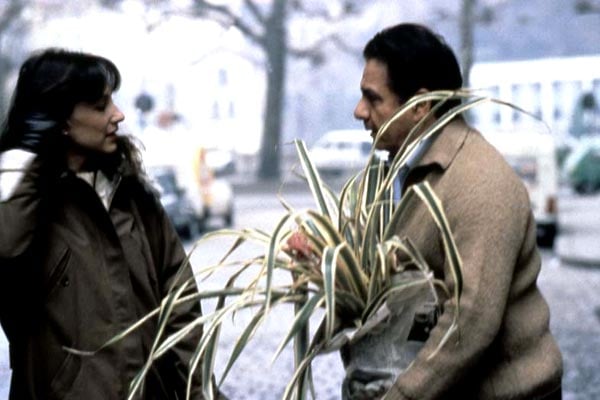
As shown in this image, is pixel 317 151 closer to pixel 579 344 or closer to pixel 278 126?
pixel 278 126

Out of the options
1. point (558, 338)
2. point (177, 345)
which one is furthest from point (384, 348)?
point (558, 338)

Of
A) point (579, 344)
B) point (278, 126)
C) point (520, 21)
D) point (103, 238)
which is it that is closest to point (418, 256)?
point (103, 238)

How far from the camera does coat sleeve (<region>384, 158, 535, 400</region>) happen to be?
3.28 m

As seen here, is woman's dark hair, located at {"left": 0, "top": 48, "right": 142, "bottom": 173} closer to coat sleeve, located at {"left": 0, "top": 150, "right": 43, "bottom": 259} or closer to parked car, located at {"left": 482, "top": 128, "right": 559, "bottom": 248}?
coat sleeve, located at {"left": 0, "top": 150, "right": 43, "bottom": 259}

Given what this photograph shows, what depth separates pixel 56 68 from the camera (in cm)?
406

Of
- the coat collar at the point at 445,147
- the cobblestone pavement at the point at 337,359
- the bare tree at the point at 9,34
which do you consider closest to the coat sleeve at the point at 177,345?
Answer: the coat collar at the point at 445,147

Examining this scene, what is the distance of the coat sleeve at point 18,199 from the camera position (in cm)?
393

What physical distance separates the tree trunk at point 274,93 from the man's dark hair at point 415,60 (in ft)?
150

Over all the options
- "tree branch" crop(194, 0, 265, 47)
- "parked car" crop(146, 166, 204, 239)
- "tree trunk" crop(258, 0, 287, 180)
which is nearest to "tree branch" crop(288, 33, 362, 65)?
"tree trunk" crop(258, 0, 287, 180)

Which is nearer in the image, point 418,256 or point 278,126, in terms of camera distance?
point 418,256

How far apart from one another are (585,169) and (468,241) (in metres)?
41.4

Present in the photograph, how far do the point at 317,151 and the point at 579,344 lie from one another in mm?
35036

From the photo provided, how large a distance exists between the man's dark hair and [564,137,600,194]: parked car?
1561 inches

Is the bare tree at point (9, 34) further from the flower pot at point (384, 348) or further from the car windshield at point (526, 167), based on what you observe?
the flower pot at point (384, 348)
